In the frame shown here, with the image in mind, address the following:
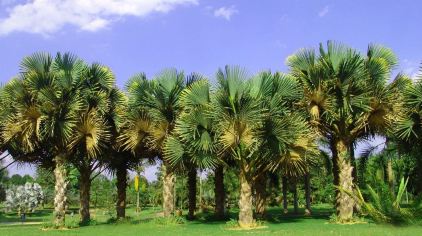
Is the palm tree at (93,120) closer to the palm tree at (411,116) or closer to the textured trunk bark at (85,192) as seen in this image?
the textured trunk bark at (85,192)

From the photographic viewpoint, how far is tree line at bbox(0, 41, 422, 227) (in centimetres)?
1930

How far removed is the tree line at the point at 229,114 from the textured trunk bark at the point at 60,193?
0.15 ft

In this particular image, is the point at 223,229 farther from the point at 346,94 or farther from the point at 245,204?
the point at 346,94

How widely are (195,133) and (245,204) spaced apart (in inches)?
137

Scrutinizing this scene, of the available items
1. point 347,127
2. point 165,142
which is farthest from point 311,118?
point 165,142

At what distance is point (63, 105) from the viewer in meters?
21.0

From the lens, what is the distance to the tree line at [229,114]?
1930cm

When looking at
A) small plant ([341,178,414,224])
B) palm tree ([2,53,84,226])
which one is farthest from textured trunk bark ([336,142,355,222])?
palm tree ([2,53,84,226])

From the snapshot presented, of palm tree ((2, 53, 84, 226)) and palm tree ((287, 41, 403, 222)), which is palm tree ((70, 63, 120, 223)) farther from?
palm tree ((287, 41, 403, 222))

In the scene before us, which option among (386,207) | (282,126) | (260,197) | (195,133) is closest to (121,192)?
(260,197)

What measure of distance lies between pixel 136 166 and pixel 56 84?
320 inches

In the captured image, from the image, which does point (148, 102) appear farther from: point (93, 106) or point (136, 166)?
point (136, 166)

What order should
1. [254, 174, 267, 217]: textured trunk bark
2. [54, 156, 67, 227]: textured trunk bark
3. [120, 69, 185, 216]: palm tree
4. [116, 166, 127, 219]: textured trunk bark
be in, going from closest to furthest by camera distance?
[54, 156, 67, 227]: textured trunk bark, [120, 69, 185, 216]: palm tree, [254, 174, 267, 217]: textured trunk bark, [116, 166, 127, 219]: textured trunk bark

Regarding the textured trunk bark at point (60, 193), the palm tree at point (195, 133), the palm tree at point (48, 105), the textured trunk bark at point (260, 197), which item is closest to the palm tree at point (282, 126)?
the palm tree at point (195, 133)
